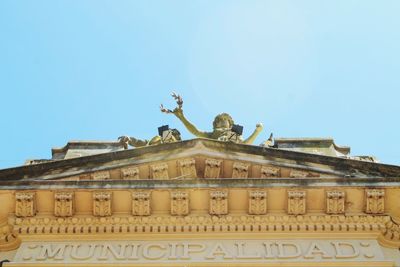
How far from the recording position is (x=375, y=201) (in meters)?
16.4

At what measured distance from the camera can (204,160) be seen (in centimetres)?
1817

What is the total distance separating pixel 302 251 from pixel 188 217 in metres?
2.45

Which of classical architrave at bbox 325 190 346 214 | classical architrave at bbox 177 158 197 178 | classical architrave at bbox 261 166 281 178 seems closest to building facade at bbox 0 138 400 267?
classical architrave at bbox 325 190 346 214

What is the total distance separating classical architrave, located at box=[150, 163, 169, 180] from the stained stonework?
1.59m

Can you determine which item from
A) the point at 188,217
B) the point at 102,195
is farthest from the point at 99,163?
the point at 188,217

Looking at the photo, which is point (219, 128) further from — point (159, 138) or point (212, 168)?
point (212, 168)

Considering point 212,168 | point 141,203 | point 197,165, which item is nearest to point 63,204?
point 141,203

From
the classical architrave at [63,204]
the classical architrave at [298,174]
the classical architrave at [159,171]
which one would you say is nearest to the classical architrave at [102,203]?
the classical architrave at [63,204]

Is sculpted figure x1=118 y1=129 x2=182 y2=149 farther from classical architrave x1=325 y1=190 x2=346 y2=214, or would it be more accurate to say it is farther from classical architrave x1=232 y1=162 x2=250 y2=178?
classical architrave x1=325 y1=190 x2=346 y2=214

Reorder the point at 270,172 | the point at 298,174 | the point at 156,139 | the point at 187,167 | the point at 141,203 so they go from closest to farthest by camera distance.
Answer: the point at 141,203 < the point at 298,174 < the point at 270,172 < the point at 187,167 < the point at 156,139

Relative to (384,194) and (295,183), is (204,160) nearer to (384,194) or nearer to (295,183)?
(295,183)

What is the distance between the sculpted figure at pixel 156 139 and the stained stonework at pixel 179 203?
3780mm

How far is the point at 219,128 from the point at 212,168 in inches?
128

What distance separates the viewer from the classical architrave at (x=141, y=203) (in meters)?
16.4
